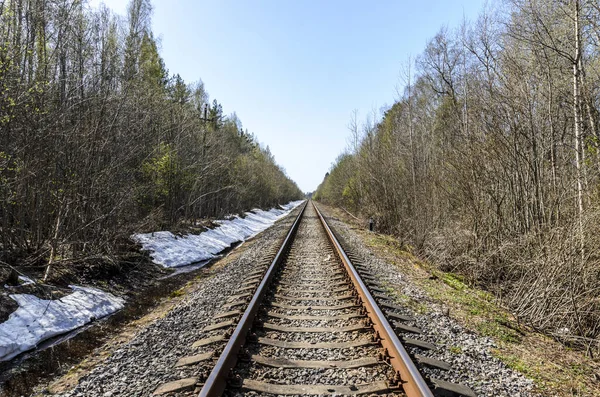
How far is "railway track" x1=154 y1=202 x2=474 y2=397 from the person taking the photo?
298 centimetres

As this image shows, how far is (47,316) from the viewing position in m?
5.50

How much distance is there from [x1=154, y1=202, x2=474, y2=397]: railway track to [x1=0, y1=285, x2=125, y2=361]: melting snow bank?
2.56 metres

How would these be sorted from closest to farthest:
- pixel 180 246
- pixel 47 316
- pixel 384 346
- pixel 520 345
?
pixel 384 346 → pixel 520 345 → pixel 47 316 → pixel 180 246

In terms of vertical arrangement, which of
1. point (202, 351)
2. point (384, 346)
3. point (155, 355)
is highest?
point (384, 346)

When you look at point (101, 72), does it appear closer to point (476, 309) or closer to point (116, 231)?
point (116, 231)

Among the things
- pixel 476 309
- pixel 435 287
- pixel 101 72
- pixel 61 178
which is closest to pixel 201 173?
pixel 101 72

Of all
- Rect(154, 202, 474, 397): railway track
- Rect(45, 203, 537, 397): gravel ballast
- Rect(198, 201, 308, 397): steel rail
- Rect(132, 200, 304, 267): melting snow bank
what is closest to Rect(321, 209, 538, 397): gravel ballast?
Rect(45, 203, 537, 397): gravel ballast

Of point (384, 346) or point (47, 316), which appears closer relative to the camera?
point (384, 346)

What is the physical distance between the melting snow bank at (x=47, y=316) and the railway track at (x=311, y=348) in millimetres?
2559

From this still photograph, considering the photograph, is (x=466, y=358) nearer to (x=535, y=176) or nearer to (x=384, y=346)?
(x=384, y=346)

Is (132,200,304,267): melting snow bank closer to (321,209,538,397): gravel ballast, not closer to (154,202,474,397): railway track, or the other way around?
(154,202,474,397): railway track

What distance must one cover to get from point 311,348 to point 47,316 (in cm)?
448

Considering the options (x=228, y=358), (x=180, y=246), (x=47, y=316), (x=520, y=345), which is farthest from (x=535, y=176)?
(x=180, y=246)

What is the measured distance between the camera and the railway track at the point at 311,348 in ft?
9.78
